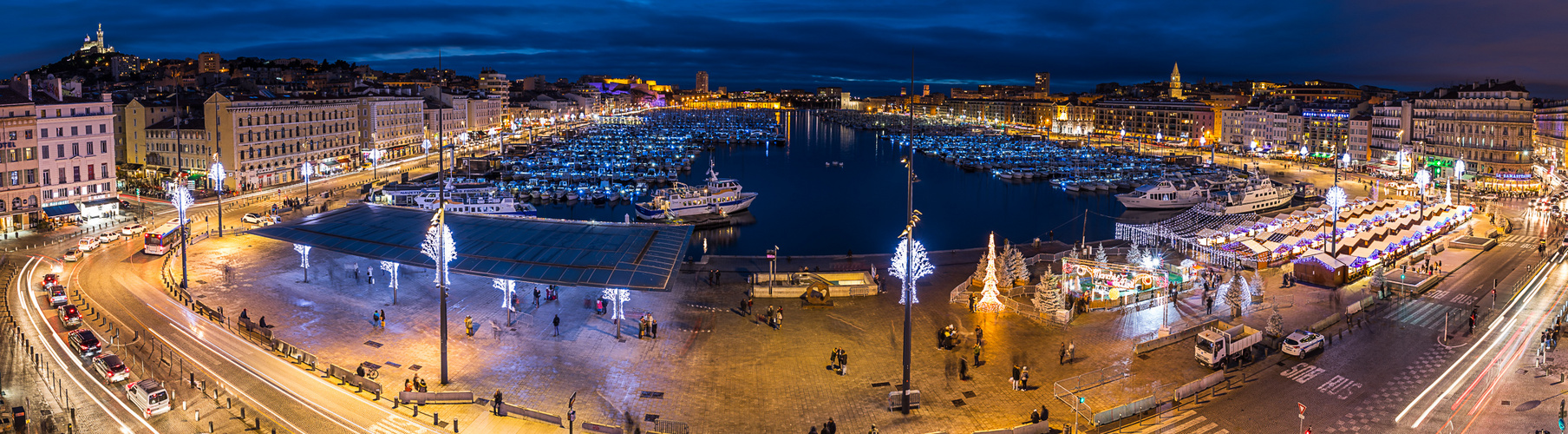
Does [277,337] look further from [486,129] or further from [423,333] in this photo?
[486,129]

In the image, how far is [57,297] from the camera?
105 ft

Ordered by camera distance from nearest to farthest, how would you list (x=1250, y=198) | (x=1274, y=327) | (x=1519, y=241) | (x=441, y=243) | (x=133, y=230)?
1. (x=441, y=243)
2. (x=1274, y=327)
3. (x=1519, y=241)
4. (x=133, y=230)
5. (x=1250, y=198)

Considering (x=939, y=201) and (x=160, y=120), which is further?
(x=939, y=201)

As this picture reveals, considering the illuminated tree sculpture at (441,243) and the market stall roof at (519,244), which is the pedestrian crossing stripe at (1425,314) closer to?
the market stall roof at (519,244)

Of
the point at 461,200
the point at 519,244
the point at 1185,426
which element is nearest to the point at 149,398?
the point at 519,244

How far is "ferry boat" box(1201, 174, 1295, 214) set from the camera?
234 ft

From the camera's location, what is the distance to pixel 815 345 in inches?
1131

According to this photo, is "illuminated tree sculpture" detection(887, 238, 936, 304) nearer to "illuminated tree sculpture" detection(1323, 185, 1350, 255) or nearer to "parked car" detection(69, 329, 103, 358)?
"illuminated tree sculpture" detection(1323, 185, 1350, 255)

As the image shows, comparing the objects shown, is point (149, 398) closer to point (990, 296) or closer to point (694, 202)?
point (990, 296)

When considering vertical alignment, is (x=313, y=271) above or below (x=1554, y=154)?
below

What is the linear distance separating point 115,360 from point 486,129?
137031 millimetres

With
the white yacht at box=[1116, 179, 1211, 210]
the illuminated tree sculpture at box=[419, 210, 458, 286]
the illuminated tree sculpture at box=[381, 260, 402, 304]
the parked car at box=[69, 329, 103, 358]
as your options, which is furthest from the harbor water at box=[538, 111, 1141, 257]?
→ the parked car at box=[69, 329, 103, 358]

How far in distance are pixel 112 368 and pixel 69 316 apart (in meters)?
7.59

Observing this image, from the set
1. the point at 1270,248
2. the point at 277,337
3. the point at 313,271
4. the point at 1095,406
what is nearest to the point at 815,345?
the point at 1095,406
